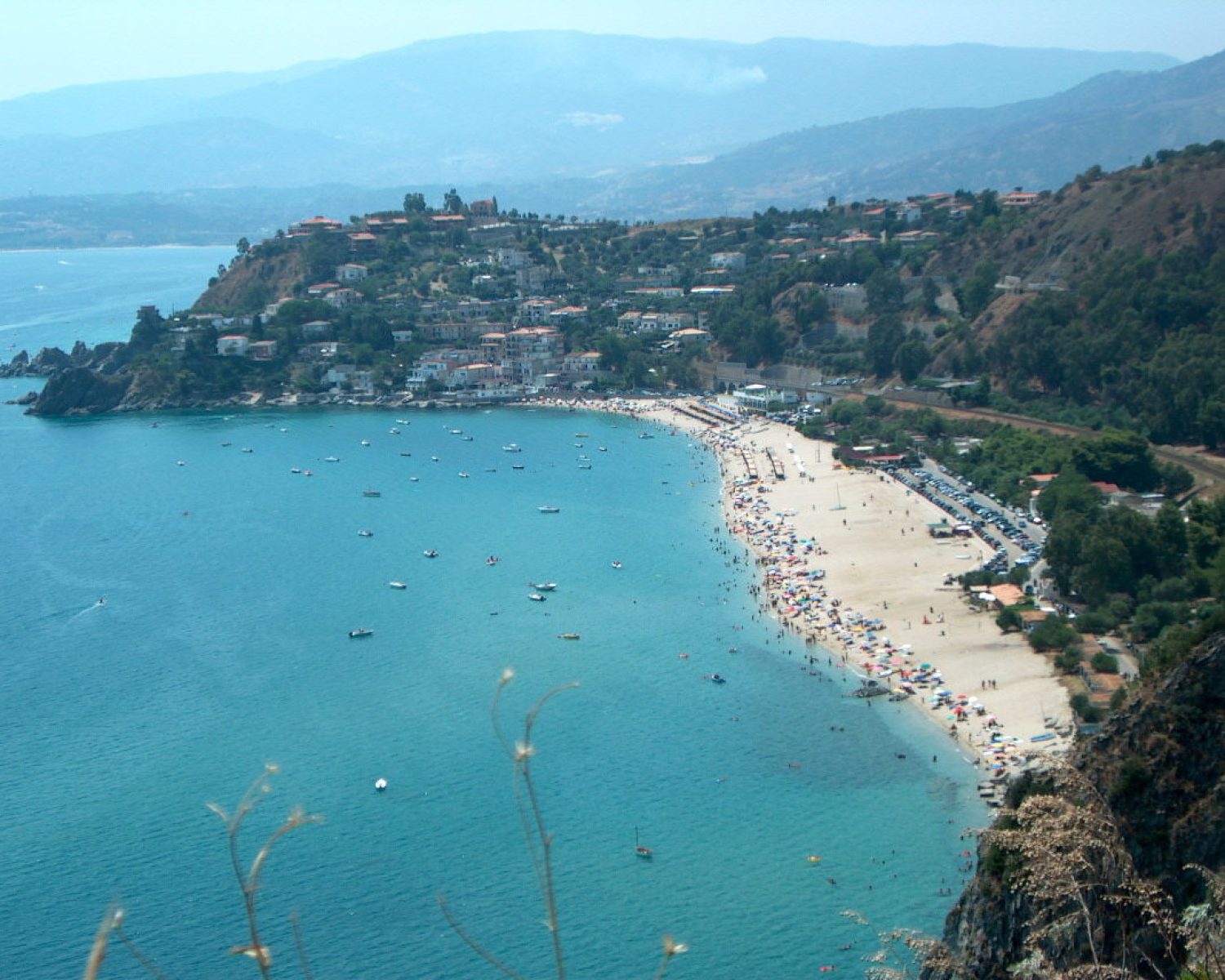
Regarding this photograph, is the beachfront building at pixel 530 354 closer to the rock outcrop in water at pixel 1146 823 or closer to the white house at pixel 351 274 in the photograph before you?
the white house at pixel 351 274

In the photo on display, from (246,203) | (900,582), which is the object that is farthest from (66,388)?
(246,203)

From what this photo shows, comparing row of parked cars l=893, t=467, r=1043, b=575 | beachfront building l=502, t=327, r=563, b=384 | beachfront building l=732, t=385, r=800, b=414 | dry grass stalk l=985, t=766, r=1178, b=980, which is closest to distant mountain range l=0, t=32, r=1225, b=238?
beachfront building l=502, t=327, r=563, b=384

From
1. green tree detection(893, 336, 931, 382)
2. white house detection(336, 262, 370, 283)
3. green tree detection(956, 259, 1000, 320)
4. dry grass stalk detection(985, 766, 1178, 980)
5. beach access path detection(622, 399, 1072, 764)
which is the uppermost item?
dry grass stalk detection(985, 766, 1178, 980)

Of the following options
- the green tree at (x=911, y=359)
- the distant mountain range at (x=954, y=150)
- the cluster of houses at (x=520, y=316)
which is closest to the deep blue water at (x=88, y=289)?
the cluster of houses at (x=520, y=316)

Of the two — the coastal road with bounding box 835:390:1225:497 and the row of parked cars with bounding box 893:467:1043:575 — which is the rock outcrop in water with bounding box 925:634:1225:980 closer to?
the row of parked cars with bounding box 893:467:1043:575

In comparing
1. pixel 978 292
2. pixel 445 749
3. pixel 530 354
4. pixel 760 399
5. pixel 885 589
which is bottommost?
pixel 760 399

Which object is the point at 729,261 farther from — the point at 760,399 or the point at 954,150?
the point at 954,150

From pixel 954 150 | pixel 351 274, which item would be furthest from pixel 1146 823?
pixel 954 150
